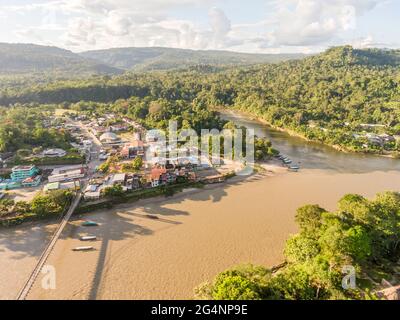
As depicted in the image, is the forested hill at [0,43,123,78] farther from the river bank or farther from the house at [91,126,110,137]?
the river bank

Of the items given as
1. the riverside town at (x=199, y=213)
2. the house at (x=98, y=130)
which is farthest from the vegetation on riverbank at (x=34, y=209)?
the house at (x=98, y=130)

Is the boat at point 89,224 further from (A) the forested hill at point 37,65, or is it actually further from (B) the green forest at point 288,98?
(A) the forested hill at point 37,65

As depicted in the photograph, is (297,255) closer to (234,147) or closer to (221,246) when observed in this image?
(221,246)

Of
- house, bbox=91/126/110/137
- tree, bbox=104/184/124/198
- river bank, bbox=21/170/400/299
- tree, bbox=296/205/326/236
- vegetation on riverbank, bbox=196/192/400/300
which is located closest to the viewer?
vegetation on riverbank, bbox=196/192/400/300

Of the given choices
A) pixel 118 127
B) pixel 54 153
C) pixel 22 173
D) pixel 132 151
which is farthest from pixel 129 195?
pixel 118 127

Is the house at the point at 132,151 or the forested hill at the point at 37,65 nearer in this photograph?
the house at the point at 132,151

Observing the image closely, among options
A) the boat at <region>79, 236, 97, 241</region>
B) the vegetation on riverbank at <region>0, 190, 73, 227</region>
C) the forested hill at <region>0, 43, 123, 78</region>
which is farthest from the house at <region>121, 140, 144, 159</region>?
the forested hill at <region>0, 43, 123, 78</region>
